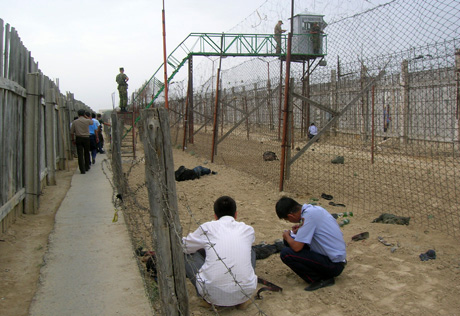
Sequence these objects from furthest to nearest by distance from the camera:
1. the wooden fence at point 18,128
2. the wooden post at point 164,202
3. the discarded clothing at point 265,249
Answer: the wooden fence at point 18,128 → the discarded clothing at point 265,249 → the wooden post at point 164,202

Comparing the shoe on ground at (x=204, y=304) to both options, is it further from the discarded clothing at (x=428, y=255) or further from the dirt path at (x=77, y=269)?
the discarded clothing at (x=428, y=255)

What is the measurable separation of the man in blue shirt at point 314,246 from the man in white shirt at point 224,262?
472mm

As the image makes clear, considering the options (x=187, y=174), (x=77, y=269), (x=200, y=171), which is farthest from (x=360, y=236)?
(x=200, y=171)

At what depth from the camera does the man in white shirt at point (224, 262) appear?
Result: 305cm

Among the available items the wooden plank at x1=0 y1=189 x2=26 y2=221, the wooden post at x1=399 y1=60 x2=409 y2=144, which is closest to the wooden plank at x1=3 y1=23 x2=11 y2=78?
the wooden plank at x1=0 y1=189 x2=26 y2=221

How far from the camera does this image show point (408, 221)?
5090mm

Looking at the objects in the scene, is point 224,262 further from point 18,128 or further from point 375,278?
point 18,128

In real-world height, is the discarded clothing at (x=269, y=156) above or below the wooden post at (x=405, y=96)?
below

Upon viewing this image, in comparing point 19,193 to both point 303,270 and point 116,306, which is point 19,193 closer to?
point 116,306

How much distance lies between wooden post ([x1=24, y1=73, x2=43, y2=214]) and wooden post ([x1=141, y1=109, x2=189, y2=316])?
364 cm

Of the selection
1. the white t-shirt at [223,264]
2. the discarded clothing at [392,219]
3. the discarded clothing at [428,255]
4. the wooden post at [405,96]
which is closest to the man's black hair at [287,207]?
the white t-shirt at [223,264]

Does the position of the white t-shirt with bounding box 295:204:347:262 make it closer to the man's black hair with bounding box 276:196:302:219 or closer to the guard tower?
the man's black hair with bounding box 276:196:302:219

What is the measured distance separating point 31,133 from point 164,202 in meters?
3.79

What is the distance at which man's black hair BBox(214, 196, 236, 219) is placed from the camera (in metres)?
3.37
